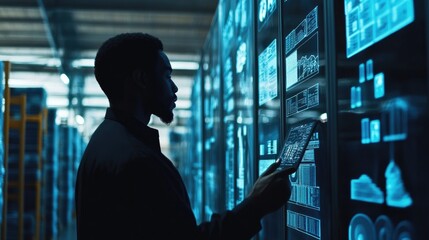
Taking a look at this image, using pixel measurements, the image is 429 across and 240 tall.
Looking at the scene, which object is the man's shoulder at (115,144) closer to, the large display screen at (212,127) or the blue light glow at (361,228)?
the blue light glow at (361,228)

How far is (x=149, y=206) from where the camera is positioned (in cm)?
164

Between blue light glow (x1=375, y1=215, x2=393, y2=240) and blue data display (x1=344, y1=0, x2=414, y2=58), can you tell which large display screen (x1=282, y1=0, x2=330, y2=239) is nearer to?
blue data display (x1=344, y1=0, x2=414, y2=58)

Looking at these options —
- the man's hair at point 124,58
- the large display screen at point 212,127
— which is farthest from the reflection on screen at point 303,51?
the large display screen at point 212,127

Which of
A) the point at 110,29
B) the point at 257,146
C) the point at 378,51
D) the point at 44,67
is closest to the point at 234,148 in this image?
the point at 257,146

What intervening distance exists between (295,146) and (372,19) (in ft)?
1.60

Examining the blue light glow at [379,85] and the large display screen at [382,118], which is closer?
the large display screen at [382,118]

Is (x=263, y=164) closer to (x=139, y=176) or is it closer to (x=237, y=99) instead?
(x=237, y=99)

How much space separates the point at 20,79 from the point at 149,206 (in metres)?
18.9

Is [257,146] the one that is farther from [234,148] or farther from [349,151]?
[349,151]

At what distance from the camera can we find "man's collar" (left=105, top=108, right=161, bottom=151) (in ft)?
6.22

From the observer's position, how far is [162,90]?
193 centimetres

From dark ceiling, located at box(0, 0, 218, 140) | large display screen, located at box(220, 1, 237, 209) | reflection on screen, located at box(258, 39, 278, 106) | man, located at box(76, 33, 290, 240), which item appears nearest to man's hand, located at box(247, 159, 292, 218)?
man, located at box(76, 33, 290, 240)

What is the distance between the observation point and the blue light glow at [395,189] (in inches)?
53.5

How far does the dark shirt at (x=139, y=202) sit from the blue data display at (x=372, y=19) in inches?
22.8
